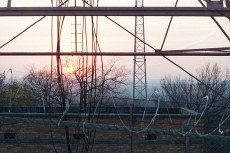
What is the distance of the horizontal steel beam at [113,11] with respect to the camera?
5719mm

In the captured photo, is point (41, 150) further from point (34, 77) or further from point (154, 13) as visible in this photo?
point (34, 77)

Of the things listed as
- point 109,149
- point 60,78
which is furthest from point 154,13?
point 109,149

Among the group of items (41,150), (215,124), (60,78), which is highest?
(60,78)

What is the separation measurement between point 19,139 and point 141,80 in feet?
64.4

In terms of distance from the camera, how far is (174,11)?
18.8 feet

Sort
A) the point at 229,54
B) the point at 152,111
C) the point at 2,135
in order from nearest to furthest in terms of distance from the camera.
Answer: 1. the point at 229,54
2. the point at 2,135
3. the point at 152,111

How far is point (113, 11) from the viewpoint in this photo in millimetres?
5734

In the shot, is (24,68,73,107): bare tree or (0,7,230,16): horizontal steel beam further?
(24,68,73,107): bare tree

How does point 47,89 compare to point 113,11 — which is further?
point 47,89

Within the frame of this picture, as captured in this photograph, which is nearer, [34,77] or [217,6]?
[217,6]

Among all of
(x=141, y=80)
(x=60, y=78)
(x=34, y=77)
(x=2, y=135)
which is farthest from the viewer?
(x=34, y=77)

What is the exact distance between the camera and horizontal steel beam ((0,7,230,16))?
5719 millimetres

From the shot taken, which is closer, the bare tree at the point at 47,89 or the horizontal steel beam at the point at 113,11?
the horizontal steel beam at the point at 113,11

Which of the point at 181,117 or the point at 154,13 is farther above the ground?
the point at 154,13
